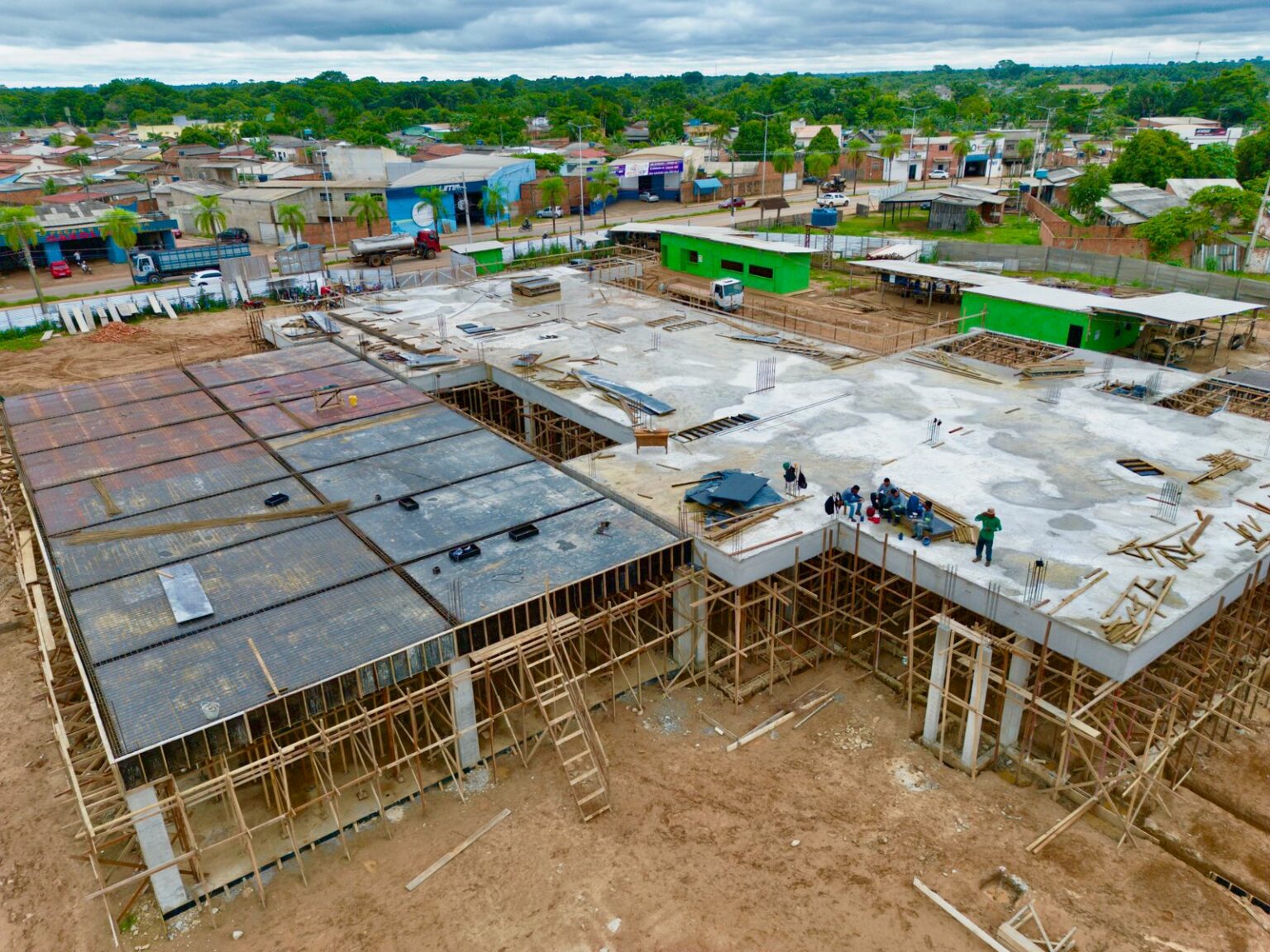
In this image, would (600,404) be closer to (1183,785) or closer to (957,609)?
(957,609)

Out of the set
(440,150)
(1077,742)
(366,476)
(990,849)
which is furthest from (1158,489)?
(440,150)

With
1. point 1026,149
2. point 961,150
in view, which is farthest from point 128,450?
point 1026,149

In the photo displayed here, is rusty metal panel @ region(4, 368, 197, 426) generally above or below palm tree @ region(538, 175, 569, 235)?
below

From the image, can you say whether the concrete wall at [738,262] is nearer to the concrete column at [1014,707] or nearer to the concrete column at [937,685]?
the concrete column at [937,685]

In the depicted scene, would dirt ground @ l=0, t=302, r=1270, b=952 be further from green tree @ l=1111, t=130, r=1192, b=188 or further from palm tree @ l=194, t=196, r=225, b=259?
green tree @ l=1111, t=130, r=1192, b=188

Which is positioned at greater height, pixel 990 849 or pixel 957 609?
pixel 957 609

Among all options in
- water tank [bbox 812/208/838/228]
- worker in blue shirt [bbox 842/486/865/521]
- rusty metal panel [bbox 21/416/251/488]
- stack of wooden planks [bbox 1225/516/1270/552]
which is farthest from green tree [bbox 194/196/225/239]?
stack of wooden planks [bbox 1225/516/1270/552]

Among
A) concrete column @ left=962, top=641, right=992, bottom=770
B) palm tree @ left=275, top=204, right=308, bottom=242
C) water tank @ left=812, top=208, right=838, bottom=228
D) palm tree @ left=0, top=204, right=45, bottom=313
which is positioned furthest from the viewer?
water tank @ left=812, top=208, right=838, bottom=228
